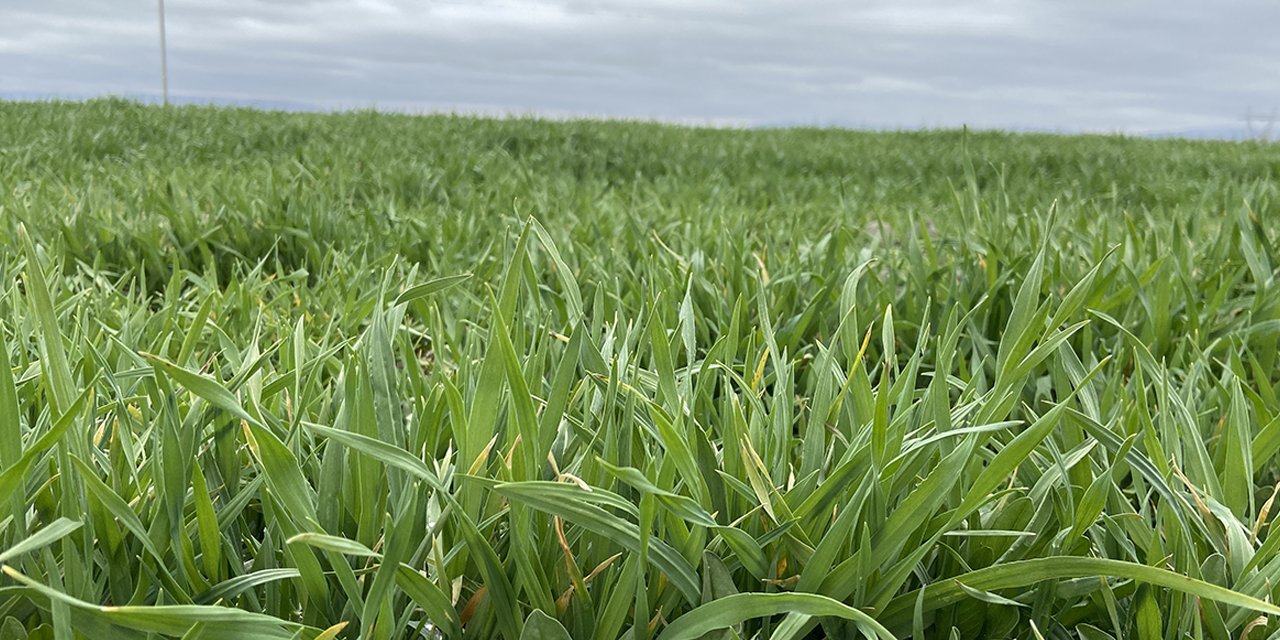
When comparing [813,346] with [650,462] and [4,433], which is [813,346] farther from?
[4,433]

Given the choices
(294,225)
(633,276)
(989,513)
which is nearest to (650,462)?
A: (989,513)

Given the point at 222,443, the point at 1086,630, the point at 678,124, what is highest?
the point at 678,124

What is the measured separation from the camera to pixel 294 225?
265 cm

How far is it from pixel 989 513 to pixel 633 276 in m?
1.10

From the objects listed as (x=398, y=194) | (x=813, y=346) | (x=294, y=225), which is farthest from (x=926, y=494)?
(x=398, y=194)

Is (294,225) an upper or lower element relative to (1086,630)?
upper

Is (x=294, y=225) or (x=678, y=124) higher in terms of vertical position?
(x=678, y=124)

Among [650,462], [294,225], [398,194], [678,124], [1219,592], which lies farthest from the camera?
[678,124]

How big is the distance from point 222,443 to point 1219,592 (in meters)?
0.89

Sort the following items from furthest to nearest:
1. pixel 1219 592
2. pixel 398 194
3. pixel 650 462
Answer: pixel 398 194 → pixel 650 462 → pixel 1219 592

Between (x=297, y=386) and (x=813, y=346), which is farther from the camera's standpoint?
(x=813, y=346)

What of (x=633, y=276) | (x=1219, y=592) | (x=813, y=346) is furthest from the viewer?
(x=633, y=276)

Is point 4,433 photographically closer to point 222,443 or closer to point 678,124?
point 222,443

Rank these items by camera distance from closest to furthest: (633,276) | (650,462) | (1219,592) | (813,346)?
(1219,592) < (650,462) < (813,346) < (633,276)
